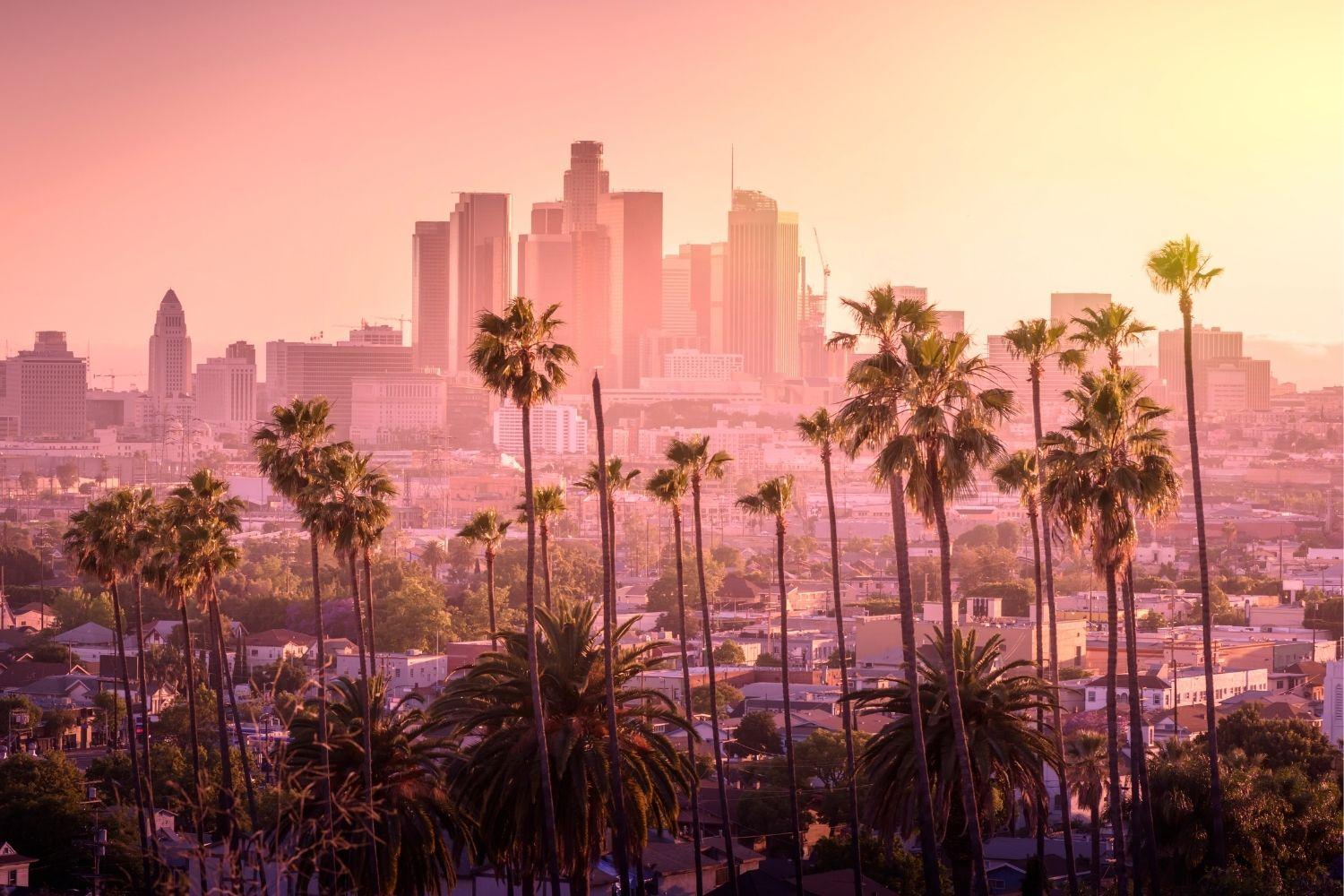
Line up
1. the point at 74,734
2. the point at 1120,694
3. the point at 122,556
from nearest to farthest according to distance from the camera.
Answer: the point at 122,556
the point at 1120,694
the point at 74,734

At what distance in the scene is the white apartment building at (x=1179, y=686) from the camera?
234ft

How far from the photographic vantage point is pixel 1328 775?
132 ft

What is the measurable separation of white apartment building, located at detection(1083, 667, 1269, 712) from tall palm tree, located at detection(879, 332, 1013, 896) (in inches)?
1511

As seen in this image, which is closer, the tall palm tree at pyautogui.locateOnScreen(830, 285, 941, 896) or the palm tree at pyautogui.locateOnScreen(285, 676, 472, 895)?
the tall palm tree at pyautogui.locateOnScreen(830, 285, 941, 896)

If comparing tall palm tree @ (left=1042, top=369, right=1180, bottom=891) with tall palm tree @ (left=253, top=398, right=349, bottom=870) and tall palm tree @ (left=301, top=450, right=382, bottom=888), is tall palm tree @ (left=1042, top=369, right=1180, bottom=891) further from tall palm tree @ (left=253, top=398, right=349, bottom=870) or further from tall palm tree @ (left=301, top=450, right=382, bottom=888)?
tall palm tree @ (left=253, top=398, right=349, bottom=870)

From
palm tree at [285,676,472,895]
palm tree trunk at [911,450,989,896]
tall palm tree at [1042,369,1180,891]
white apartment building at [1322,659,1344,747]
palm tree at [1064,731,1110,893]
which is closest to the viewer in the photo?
palm tree trunk at [911,450,989,896]

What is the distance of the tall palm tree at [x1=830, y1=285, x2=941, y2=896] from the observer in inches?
1054

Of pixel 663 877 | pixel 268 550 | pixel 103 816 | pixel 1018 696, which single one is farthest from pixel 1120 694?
pixel 268 550

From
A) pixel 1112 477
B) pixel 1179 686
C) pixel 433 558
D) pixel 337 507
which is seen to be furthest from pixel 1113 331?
pixel 433 558

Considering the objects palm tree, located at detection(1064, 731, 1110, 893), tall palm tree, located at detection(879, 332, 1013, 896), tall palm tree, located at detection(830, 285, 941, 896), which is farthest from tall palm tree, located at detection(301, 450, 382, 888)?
palm tree, located at detection(1064, 731, 1110, 893)

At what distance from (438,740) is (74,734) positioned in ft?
161

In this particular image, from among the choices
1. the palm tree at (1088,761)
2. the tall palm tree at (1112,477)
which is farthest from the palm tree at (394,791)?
the palm tree at (1088,761)

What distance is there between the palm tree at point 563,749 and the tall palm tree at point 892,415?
4.14 m

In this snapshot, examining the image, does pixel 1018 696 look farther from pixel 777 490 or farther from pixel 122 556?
pixel 122 556
